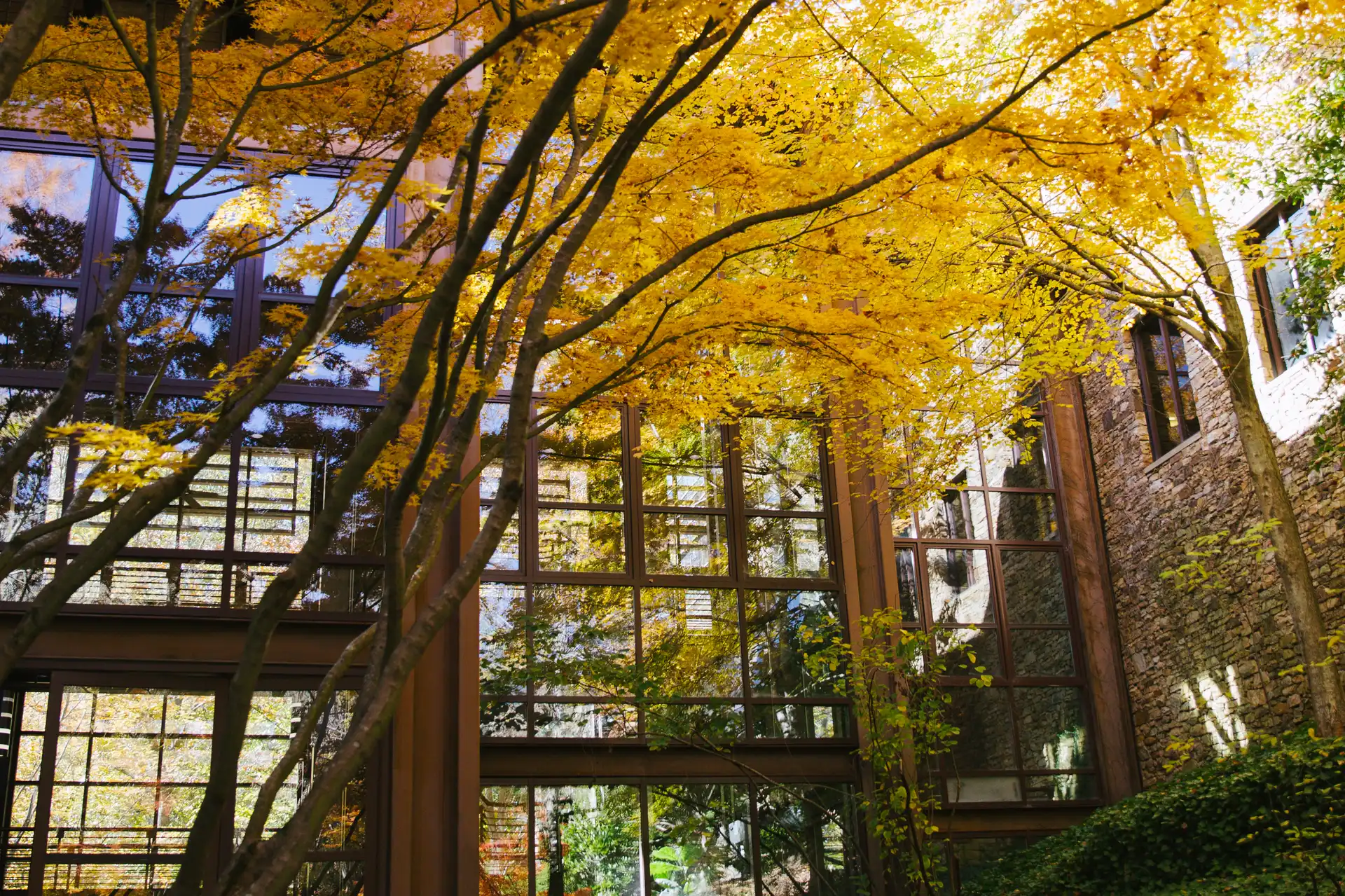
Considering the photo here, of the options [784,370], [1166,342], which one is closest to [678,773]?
[784,370]

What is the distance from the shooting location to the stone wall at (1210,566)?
8258 mm

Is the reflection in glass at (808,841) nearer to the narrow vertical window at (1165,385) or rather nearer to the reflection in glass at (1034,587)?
the reflection in glass at (1034,587)

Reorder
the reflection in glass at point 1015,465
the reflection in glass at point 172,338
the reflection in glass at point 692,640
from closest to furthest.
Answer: the reflection in glass at point 172,338, the reflection in glass at point 692,640, the reflection in glass at point 1015,465

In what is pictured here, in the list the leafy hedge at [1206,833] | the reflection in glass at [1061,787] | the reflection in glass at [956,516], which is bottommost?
the leafy hedge at [1206,833]

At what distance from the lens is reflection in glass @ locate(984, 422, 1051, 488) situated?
10.3 m

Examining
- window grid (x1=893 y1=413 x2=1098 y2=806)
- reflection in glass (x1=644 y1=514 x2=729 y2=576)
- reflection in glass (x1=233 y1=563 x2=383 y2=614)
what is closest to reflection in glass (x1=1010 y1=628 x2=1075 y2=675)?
window grid (x1=893 y1=413 x2=1098 y2=806)

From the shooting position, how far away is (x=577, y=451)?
28.5ft

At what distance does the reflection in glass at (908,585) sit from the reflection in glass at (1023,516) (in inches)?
36.0

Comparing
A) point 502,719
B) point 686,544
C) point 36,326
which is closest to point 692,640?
point 686,544

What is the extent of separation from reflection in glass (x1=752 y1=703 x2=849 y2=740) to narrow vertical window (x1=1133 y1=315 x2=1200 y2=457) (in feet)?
12.5

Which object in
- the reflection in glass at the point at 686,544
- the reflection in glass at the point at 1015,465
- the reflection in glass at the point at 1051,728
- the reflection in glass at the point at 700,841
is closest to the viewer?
the reflection in glass at the point at 700,841

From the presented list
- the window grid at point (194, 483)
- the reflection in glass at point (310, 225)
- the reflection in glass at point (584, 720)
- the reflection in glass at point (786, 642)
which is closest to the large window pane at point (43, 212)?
the window grid at point (194, 483)

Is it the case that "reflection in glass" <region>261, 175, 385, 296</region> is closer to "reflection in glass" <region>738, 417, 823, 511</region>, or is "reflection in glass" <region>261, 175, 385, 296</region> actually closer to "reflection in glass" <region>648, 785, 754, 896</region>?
"reflection in glass" <region>738, 417, 823, 511</region>

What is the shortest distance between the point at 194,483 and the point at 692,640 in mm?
3595
